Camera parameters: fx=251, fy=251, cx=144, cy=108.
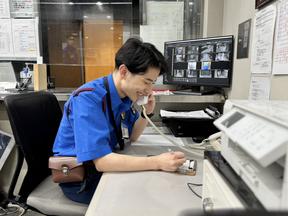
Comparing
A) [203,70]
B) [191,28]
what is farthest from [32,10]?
[203,70]

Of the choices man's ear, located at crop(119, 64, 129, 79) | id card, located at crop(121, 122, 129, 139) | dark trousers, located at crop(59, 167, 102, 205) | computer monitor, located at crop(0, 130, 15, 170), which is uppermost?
man's ear, located at crop(119, 64, 129, 79)

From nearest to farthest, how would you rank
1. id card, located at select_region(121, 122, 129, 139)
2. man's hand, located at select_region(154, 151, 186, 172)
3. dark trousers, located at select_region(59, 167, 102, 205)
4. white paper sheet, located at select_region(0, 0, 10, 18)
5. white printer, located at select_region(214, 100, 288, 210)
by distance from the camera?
white printer, located at select_region(214, 100, 288, 210)
man's hand, located at select_region(154, 151, 186, 172)
dark trousers, located at select_region(59, 167, 102, 205)
id card, located at select_region(121, 122, 129, 139)
white paper sheet, located at select_region(0, 0, 10, 18)

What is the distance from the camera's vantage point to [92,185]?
1130mm

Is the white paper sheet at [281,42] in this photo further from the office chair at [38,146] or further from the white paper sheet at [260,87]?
the office chair at [38,146]

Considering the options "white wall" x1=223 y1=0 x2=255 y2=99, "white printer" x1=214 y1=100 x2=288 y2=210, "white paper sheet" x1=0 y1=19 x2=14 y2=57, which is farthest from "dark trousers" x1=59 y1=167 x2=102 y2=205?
"white paper sheet" x1=0 y1=19 x2=14 y2=57

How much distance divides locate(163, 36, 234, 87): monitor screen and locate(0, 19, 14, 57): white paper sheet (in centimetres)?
138

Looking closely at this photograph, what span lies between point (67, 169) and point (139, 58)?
558mm

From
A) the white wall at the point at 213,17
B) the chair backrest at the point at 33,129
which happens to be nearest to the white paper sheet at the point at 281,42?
the white wall at the point at 213,17

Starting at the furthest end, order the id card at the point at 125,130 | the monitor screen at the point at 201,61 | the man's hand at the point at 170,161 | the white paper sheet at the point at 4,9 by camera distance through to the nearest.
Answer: the white paper sheet at the point at 4,9, the monitor screen at the point at 201,61, the id card at the point at 125,130, the man's hand at the point at 170,161

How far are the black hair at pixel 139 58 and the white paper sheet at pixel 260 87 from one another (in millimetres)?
509

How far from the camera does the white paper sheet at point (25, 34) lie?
2209mm

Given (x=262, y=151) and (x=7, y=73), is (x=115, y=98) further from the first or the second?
(x=7, y=73)

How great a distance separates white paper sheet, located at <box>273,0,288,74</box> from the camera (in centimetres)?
104

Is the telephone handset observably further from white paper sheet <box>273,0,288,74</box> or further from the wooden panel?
the wooden panel
